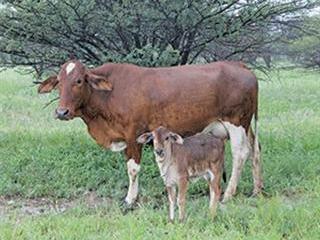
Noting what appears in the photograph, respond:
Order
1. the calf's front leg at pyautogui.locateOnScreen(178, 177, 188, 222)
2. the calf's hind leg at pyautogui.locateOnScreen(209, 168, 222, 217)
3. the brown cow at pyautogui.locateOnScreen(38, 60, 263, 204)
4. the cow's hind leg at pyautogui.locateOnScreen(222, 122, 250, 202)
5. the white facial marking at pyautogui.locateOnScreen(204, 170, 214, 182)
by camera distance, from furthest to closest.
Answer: the cow's hind leg at pyautogui.locateOnScreen(222, 122, 250, 202)
the brown cow at pyautogui.locateOnScreen(38, 60, 263, 204)
the white facial marking at pyautogui.locateOnScreen(204, 170, 214, 182)
the calf's hind leg at pyautogui.locateOnScreen(209, 168, 222, 217)
the calf's front leg at pyautogui.locateOnScreen(178, 177, 188, 222)

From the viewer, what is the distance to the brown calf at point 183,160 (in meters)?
5.24

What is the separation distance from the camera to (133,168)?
628 cm

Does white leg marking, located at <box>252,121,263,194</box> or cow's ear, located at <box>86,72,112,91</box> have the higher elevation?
cow's ear, located at <box>86,72,112,91</box>

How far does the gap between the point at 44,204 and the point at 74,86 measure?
49.2 inches

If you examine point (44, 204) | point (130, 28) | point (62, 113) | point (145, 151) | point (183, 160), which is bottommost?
point (145, 151)

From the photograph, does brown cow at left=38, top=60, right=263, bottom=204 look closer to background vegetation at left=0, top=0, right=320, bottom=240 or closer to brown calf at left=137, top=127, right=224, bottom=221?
background vegetation at left=0, top=0, right=320, bottom=240

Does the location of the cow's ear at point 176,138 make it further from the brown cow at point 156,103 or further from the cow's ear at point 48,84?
the cow's ear at point 48,84

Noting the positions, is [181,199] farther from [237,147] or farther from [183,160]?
[237,147]

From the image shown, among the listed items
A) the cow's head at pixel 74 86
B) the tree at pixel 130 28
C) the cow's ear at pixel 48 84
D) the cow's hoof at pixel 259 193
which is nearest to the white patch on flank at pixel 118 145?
the cow's head at pixel 74 86

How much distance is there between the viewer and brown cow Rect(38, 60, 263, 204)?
20.4 feet

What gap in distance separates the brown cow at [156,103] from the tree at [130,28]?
142cm

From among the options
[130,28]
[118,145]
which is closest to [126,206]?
[118,145]

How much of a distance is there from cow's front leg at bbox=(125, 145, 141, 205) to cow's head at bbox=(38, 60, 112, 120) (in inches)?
24.5

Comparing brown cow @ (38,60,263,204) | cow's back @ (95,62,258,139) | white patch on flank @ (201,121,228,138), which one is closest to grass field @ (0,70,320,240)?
brown cow @ (38,60,263,204)
